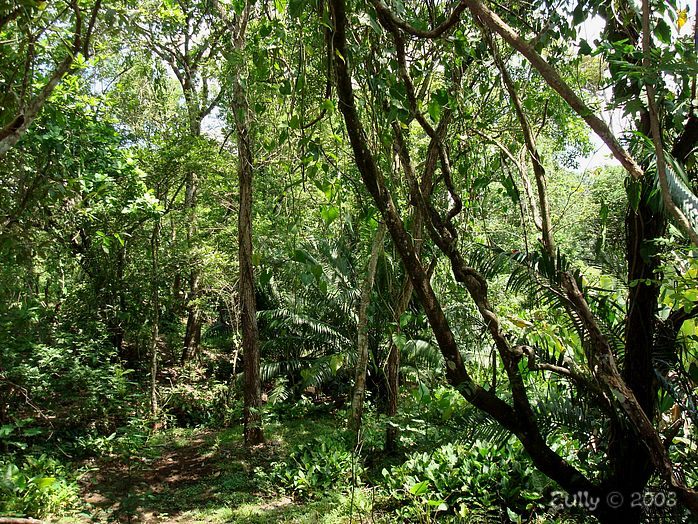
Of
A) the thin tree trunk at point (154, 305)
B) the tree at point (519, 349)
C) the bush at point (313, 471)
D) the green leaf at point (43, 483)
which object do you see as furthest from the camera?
the thin tree trunk at point (154, 305)

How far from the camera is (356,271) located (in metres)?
8.73

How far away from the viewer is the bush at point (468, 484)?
4355 mm

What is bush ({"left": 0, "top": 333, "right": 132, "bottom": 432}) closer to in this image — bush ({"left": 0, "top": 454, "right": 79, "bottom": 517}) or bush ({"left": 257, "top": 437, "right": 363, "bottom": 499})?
bush ({"left": 0, "top": 454, "right": 79, "bottom": 517})

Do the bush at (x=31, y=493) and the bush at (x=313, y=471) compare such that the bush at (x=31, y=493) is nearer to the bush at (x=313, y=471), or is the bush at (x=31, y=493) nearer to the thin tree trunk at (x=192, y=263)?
the bush at (x=313, y=471)

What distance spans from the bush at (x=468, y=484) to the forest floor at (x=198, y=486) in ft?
1.74

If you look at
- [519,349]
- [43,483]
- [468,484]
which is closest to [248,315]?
[43,483]

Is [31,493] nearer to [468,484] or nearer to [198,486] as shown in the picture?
[198,486]

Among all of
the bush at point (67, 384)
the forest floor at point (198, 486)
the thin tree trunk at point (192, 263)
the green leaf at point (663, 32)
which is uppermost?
the thin tree trunk at point (192, 263)

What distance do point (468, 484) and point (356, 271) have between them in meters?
4.59

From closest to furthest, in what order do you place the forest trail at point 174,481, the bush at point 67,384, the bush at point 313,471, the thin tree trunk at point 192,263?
the forest trail at point 174,481 < the bush at point 313,471 < the bush at point 67,384 < the thin tree trunk at point 192,263

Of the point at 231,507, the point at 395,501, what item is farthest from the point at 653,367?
the point at 231,507

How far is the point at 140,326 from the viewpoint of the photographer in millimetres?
8766

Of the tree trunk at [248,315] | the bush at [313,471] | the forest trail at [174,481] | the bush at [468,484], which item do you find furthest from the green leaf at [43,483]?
the bush at [468,484]

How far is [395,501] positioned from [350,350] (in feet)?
12.8
